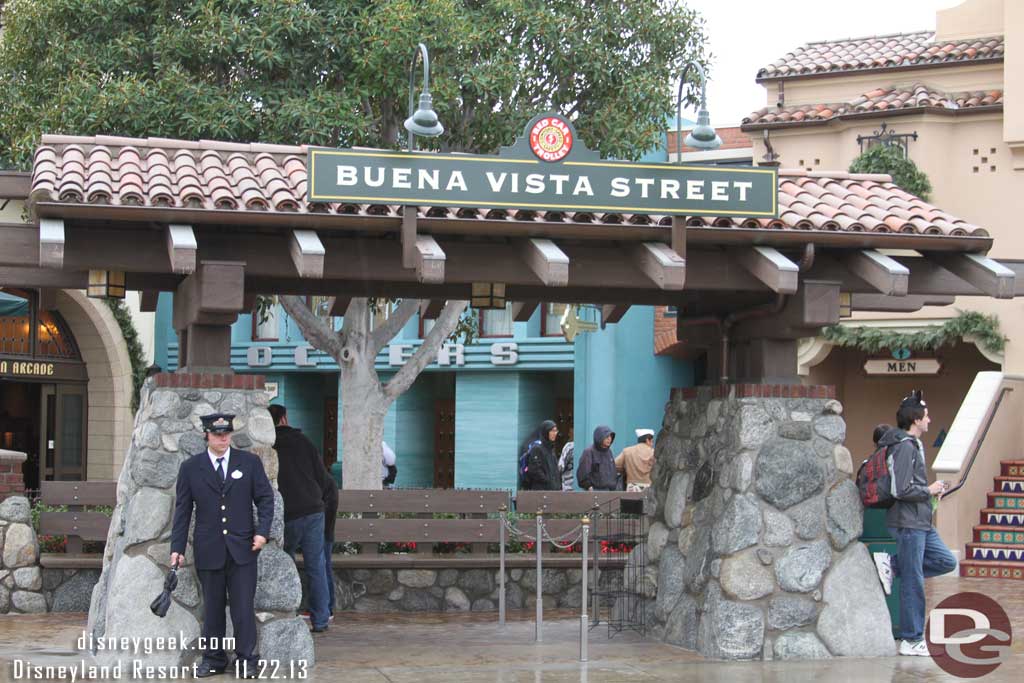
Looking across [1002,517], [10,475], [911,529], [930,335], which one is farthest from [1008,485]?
[10,475]

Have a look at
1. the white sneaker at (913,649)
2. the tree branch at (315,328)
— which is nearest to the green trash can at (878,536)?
the white sneaker at (913,649)

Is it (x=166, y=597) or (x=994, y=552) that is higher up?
(x=166, y=597)

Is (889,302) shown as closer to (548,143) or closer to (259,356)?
(548,143)

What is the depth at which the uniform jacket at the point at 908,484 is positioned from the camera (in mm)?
10781

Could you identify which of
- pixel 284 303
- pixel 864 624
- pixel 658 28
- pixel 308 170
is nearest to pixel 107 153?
pixel 308 170

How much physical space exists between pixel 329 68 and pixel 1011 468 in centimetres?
1022

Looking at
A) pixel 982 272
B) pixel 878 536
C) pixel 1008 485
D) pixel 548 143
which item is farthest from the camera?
pixel 1008 485

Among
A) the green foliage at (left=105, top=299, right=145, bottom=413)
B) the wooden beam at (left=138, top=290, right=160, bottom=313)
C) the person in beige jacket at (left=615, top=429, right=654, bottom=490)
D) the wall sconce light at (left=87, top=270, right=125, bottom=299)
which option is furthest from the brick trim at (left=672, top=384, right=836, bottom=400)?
the green foliage at (left=105, top=299, right=145, bottom=413)

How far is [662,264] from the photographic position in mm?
10141

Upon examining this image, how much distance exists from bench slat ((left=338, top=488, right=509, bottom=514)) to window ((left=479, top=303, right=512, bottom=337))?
1230cm

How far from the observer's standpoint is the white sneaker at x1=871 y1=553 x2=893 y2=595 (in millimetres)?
11180

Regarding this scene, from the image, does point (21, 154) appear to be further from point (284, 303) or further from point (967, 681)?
point (967, 681)

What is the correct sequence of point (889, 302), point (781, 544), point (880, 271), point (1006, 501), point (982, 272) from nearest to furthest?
point (880, 271) → point (781, 544) → point (982, 272) → point (889, 302) → point (1006, 501)

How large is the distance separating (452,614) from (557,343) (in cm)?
1229
